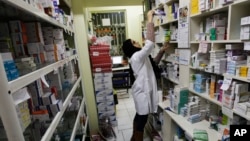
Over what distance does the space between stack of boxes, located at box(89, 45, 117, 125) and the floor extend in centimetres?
20

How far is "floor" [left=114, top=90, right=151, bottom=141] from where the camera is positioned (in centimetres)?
285

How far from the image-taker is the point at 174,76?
219 centimetres

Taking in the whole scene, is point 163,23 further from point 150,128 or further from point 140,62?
point 150,128

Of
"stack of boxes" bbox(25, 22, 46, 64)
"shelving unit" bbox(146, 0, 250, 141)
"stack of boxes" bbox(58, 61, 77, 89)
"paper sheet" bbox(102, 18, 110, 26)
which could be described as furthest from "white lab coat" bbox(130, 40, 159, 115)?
"paper sheet" bbox(102, 18, 110, 26)

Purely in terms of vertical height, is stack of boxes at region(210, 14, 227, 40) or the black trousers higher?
stack of boxes at region(210, 14, 227, 40)

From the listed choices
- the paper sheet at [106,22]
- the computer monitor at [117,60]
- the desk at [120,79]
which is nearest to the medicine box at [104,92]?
the desk at [120,79]

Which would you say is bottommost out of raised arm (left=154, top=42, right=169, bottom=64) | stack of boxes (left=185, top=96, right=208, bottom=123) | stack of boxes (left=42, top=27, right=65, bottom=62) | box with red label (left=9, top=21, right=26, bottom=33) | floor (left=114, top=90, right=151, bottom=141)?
floor (left=114, top=90, right=151, bottom=141)

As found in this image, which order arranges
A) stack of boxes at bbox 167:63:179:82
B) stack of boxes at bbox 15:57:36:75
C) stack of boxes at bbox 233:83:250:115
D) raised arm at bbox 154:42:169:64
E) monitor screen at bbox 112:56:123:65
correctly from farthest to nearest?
monitor screen at bbox 112:56:123:65, raised arm at bbox 154:42:169:64, stack of boxes at bbox 167:63:179:82, stack of boxes at bbox 233:83:250:115, stack of boxes at bbox 15:57:36:75

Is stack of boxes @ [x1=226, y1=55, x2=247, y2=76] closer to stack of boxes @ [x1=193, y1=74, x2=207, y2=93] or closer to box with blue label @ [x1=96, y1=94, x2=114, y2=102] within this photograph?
stack of boxes @ [x1=193, y1=74, x2=207, y2=93]

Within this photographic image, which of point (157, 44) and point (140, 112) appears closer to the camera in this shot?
point (140, 112)

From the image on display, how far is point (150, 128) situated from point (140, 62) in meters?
1.40

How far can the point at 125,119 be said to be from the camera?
11.3 ft

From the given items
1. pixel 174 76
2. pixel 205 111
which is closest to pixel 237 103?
pixel 205 111

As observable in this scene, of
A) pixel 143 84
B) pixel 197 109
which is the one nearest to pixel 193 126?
pixel 197 109
